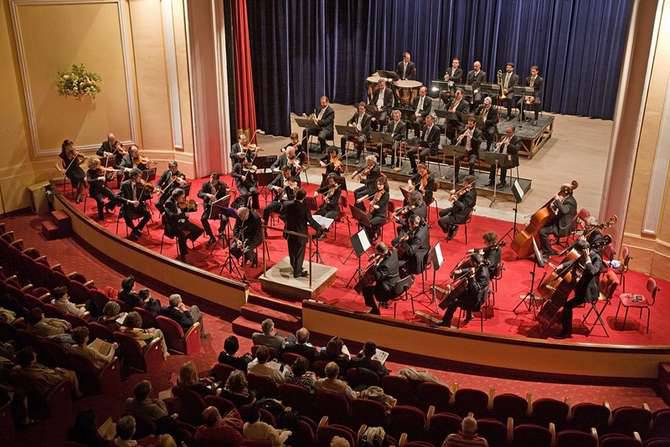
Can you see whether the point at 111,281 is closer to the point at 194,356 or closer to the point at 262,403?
the point at 194,356

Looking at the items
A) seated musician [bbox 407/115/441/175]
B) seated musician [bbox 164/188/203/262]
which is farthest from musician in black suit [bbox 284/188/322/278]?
seated musician [bbox 407/115/441/175]

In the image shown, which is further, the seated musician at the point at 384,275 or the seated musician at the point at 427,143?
the seated musician at the point at 427,143

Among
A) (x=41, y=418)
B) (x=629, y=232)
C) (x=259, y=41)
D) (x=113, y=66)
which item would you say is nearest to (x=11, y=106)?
(x=113, y=66)

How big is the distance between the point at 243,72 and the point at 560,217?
847 cm

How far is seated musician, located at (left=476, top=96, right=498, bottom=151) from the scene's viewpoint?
14.8 meters

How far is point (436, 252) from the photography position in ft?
30.0

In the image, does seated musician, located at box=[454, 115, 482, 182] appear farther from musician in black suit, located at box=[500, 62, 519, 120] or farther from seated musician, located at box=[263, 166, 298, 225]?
seated musician, located at box=[263, 166, 298, 225]

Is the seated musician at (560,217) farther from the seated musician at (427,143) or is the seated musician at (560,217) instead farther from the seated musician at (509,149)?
the seated musician at (427,143)

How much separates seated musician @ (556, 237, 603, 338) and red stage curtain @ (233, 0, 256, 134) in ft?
31.6

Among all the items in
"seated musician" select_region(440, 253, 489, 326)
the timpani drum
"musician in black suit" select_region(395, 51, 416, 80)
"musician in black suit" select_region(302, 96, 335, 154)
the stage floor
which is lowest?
the stage floor

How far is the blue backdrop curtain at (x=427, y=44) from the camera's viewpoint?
18250 millimetres

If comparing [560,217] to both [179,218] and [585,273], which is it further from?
[179,218]

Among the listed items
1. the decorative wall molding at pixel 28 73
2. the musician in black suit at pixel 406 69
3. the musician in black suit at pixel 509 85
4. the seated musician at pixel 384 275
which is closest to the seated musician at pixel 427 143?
the musician in black suit at pixel 509 85

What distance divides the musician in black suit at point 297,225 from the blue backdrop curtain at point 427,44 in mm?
8651
